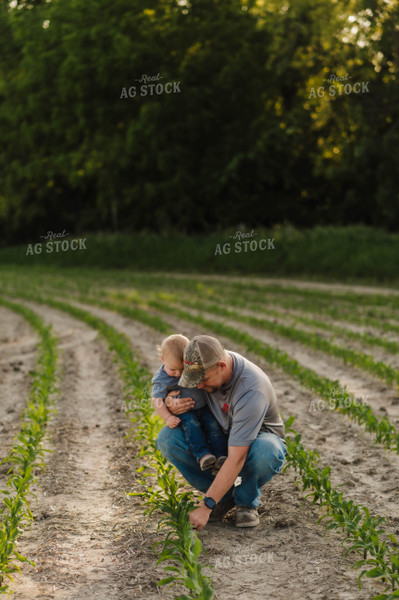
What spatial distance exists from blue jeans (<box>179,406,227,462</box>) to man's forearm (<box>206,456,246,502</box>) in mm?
350

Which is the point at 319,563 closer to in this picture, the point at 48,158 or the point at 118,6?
the point at 118,6

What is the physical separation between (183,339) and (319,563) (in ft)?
5.74

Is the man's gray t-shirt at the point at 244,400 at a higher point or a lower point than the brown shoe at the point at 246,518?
higher

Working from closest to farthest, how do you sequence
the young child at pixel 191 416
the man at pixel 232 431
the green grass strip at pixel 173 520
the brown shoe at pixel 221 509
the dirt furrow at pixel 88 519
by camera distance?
the green grass strip at pixel 173 520, the dirt furrow at pixel 88 519, the man at pixel 232 431, the young child at pixel 191 416, the brown shoe at pixel 221 509

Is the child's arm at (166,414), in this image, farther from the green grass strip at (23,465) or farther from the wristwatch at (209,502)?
the green grass strip at (23,465)

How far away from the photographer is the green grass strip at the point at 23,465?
4902 millimetres

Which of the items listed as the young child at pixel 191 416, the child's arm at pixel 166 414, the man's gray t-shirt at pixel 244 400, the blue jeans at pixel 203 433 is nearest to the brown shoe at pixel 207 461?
the young child at pixel 191 416

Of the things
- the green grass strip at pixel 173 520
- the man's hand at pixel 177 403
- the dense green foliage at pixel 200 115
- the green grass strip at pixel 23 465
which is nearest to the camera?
the green grass strip at pixel 173 520

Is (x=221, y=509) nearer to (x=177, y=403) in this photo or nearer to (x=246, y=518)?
(x=246, y=518)

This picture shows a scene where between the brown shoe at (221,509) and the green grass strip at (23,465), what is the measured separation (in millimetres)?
1363

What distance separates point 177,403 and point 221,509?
0.92m

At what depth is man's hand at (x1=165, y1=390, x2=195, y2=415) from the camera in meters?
5.56

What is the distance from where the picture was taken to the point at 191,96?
34812mm

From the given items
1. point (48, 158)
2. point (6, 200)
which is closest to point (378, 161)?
point (48, 158)
